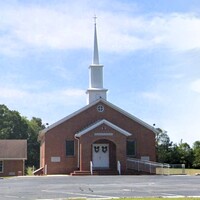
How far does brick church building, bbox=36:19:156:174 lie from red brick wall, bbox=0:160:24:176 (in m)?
8.78

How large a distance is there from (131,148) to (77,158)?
17.8 ft

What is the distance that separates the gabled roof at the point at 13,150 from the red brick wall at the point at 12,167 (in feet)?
1.67

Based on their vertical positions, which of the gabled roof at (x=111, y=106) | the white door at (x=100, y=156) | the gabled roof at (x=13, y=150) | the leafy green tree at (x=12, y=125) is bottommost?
the white door at (x=100, y=156)

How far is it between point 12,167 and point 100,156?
1409 centimetres

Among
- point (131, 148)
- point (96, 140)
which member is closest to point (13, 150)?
point (96, 140)

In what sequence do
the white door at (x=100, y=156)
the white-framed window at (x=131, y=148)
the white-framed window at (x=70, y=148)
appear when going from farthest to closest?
the white-framed window at (x=131, y=148)
the white-framed window at (x=70, y=148)
the white door at (x=100, y=156)

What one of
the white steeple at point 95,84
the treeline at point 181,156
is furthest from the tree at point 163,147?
the white steeple at point 95,84

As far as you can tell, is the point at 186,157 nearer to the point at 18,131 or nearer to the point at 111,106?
the point at 111,106

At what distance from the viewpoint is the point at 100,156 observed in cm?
4369

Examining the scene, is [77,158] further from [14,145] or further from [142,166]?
[14,145]

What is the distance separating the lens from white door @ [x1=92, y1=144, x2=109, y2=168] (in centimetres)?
4356

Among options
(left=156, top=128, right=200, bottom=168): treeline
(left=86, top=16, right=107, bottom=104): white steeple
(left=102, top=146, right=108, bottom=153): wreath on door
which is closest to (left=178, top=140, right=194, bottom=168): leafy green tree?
(left=156, top=128, right=200, bottom=168): treeline

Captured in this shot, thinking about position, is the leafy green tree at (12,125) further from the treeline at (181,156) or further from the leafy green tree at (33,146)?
the treeline at (181,156)

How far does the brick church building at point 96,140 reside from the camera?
4256 centimetres
